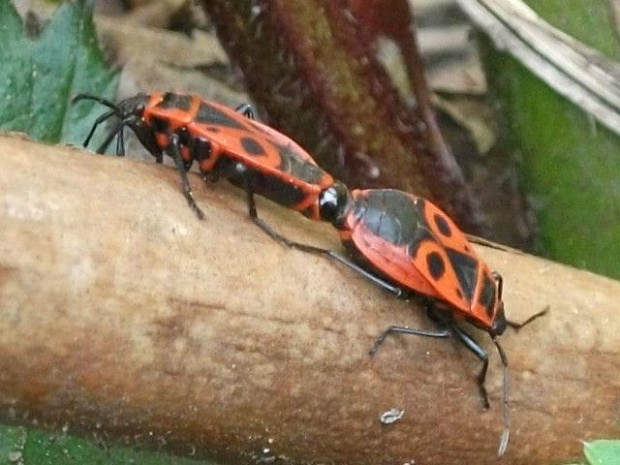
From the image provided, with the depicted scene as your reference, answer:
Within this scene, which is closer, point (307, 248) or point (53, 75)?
point (307, 248)

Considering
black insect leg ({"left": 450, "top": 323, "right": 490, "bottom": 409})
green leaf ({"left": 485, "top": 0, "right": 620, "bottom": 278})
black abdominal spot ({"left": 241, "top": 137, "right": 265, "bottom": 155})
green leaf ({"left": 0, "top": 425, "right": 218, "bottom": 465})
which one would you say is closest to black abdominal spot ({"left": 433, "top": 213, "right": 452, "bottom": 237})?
black insect leg ({"left": 450, "top": 323, "right": 490, "bottom": 409})

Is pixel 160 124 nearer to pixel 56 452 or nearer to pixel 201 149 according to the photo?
pixel 201 149

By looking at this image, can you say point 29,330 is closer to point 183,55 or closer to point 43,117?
point 43,117

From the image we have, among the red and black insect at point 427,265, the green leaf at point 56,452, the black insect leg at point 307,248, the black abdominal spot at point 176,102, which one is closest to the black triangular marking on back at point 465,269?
the red and black insect at point 427,265

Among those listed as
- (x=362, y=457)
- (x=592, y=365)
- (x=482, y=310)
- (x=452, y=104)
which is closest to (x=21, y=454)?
(x=362, y=457)

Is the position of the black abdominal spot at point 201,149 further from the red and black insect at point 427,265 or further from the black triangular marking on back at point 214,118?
the red and black insect at point 427,265

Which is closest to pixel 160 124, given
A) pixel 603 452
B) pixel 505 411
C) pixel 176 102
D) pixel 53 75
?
pixel 176 102
